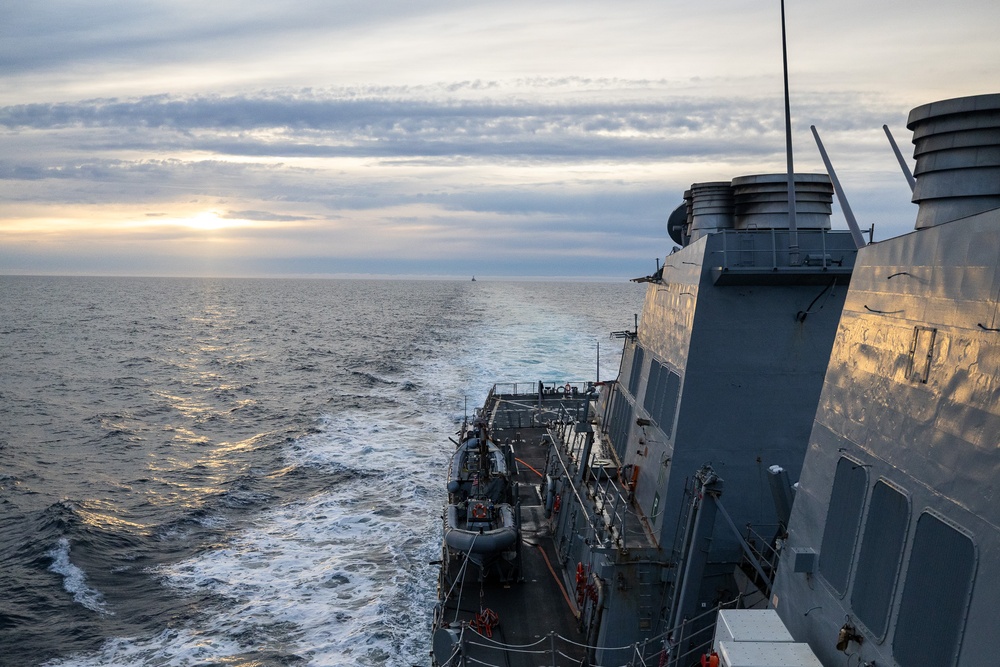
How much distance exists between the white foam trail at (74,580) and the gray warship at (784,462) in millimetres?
13216

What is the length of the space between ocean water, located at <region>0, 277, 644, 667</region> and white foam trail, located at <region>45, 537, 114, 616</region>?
0.32 ft

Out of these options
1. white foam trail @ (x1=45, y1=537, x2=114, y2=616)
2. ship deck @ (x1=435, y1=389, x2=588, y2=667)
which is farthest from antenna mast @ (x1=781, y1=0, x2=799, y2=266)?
white foam trail @ (x1=45, y1=537, x2=114, y2=616)

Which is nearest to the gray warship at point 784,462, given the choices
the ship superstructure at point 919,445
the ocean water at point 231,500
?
the ship superstructure at point 919,445

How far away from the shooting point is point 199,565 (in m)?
27.7

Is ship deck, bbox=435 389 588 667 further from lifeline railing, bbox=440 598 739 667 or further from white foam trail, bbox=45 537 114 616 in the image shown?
white foam trail, bbox=45 537 114 616

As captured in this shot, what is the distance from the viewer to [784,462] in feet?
47.6

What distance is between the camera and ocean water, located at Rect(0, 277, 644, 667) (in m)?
22.7

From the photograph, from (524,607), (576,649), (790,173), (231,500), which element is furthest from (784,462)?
(231,500)

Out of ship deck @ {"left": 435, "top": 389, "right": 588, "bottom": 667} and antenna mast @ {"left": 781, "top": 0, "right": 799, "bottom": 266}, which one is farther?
ship deck @ {"left": 435, "top": 389, "right": 588, "bottom": 667}

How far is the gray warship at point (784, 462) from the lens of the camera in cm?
684

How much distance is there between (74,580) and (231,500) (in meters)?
8.75

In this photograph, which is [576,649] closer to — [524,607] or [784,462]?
[524,607]

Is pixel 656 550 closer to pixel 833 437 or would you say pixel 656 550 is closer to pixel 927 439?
pixel 833 437

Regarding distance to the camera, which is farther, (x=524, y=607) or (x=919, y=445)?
(x=524, y=607)
